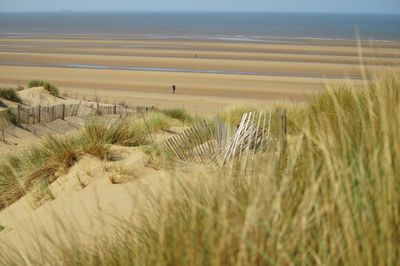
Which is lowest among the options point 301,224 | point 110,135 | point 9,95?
point 9,95

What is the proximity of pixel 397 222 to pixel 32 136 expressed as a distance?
1172 cm

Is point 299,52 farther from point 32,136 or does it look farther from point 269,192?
point 269,192

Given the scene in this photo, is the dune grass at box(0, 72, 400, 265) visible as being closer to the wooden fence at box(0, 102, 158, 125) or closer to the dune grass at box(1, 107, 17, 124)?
the dune grass at box(1, 107, 17, 124)

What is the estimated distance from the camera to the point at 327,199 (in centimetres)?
245

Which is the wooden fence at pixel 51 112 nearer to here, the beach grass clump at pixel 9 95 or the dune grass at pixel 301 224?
the beach grass clump at pixel 9 95

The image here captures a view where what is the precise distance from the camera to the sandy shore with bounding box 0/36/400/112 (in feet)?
81.3

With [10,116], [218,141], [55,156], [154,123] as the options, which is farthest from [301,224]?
[10,116]

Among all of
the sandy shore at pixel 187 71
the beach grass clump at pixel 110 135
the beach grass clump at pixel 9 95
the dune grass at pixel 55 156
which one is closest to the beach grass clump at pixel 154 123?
the beach grass clump at pixel 110 135

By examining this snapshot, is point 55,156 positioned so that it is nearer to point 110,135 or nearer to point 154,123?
point 110,135

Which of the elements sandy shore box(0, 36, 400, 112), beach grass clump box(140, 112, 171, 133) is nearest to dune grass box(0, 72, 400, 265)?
beach grass clump box(140, 112, 171, 133)

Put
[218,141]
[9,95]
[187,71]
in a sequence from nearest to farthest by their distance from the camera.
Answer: [218,141], [9,95], [187,71]

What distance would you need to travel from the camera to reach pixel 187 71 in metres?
34.2

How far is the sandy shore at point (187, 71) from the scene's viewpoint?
2478 centimetres

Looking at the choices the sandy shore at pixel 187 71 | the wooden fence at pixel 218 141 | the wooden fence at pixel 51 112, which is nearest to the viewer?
the wooden fence at pixel 218 141
